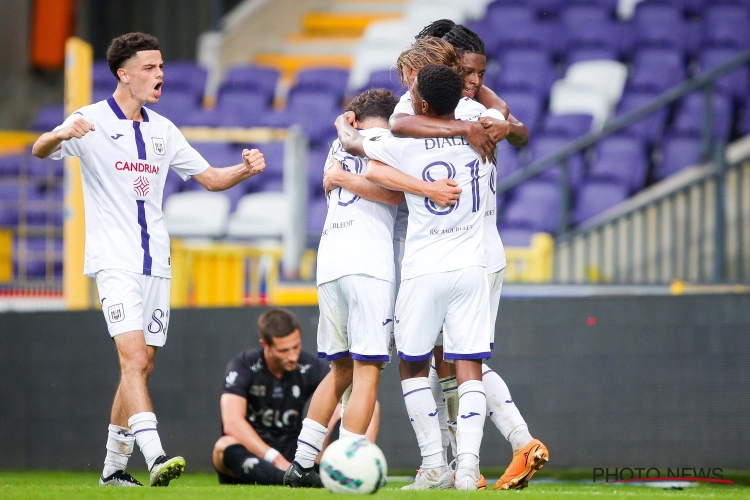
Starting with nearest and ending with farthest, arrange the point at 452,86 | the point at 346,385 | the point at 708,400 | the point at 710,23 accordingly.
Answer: the point at 452,86
the point at 346,385
the point at 708,400
the point at 710,23

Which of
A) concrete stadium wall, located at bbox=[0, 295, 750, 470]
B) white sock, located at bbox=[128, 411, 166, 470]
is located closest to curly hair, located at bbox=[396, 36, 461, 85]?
white sock, located at bbox=[128, 411, 166, 470]

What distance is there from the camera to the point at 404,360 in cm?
549

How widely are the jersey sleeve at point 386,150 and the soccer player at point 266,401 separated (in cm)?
187

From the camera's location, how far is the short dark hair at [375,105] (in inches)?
231

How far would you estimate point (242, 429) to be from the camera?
23.5ft

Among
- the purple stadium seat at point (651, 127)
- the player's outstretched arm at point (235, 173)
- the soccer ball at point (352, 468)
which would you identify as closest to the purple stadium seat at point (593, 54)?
the purple stadium seat at point (651, 127)

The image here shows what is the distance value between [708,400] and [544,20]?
8257mm

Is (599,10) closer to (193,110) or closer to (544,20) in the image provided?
(544,20)

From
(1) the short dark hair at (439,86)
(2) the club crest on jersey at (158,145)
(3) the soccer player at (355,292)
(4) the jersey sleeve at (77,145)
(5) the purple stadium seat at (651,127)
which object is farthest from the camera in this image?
(5) the purple stadium seat at (651,127)

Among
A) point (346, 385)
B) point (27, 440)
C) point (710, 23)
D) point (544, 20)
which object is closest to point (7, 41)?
point (544, 20)

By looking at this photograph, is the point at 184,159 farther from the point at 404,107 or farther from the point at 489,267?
the point at 489,267

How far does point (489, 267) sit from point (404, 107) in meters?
0.93

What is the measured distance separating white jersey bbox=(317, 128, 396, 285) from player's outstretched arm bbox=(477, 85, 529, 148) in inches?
22.0

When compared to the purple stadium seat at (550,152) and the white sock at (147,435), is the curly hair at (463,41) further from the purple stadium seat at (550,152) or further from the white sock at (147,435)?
the purple stadium seat at (550,152)
